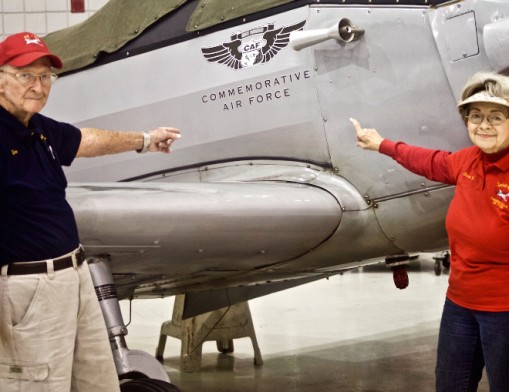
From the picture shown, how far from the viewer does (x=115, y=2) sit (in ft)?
14.8

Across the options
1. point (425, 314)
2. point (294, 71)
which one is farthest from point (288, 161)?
point (425, 314)

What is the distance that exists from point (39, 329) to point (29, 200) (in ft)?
1.04

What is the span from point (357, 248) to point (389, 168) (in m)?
0.39

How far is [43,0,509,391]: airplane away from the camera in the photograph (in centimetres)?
328

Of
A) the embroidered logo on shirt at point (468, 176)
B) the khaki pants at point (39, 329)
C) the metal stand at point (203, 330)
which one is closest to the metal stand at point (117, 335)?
the khaki pants at point (39, 329)

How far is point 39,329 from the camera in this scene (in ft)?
7.53

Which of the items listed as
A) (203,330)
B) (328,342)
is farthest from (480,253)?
(328,342)

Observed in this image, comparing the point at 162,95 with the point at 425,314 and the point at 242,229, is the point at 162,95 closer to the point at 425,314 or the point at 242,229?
the point at 242,229

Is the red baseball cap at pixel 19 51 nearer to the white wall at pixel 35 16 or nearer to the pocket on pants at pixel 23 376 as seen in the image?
the pocket on pants at pixel 23 376

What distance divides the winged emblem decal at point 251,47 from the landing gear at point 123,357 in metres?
1.22

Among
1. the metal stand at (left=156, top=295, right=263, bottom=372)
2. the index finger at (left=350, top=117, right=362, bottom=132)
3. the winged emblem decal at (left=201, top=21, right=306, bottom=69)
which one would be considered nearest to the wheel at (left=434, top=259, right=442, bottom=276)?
the metal stand at (left=156, top=295, right=263, bottom=372)

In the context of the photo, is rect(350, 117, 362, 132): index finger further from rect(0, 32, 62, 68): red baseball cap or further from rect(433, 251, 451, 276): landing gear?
rect(433, 251, 451, 276): landing gear

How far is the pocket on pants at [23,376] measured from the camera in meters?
2.30

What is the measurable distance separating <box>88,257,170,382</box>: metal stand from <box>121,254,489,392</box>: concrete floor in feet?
6.04
